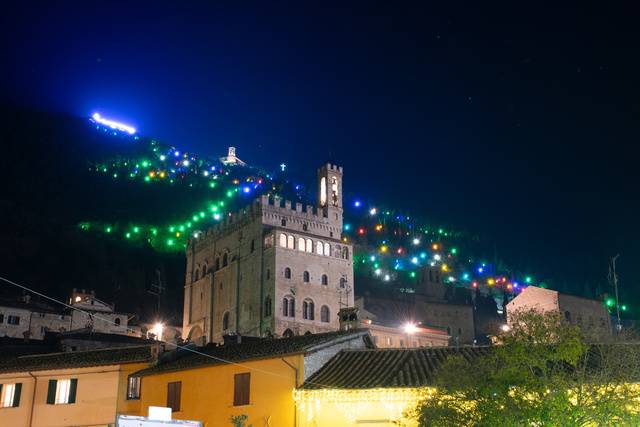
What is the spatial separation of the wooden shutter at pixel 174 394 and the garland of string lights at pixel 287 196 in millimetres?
55279

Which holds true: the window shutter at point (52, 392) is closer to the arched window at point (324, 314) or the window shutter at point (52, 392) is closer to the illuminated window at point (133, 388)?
the illuminated window at point (133, 388)

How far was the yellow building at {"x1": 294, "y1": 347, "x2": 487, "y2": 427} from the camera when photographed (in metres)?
23.4

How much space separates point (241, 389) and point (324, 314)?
1467 inches

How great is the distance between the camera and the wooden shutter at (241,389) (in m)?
27.1

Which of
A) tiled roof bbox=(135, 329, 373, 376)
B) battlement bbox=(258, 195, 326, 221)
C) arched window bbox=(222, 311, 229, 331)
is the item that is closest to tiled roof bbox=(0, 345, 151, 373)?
tiled roof bbox=(135, 329, 373, 376)

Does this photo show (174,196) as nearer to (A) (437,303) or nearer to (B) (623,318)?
(A) (437,303)

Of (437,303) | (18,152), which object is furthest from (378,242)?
(18,152)

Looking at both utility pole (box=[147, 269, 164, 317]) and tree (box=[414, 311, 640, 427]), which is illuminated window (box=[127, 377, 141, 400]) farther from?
utility pole (box=[147, 269, 164, 317])

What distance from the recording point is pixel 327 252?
67.2 meters

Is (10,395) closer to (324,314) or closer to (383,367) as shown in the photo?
(383,367)

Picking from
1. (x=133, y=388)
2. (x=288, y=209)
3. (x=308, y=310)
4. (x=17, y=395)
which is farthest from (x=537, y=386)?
(x=288, y=209)

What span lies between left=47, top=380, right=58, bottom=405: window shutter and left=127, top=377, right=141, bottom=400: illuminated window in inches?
135

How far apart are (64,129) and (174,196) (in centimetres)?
2782

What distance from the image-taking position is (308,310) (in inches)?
2499
